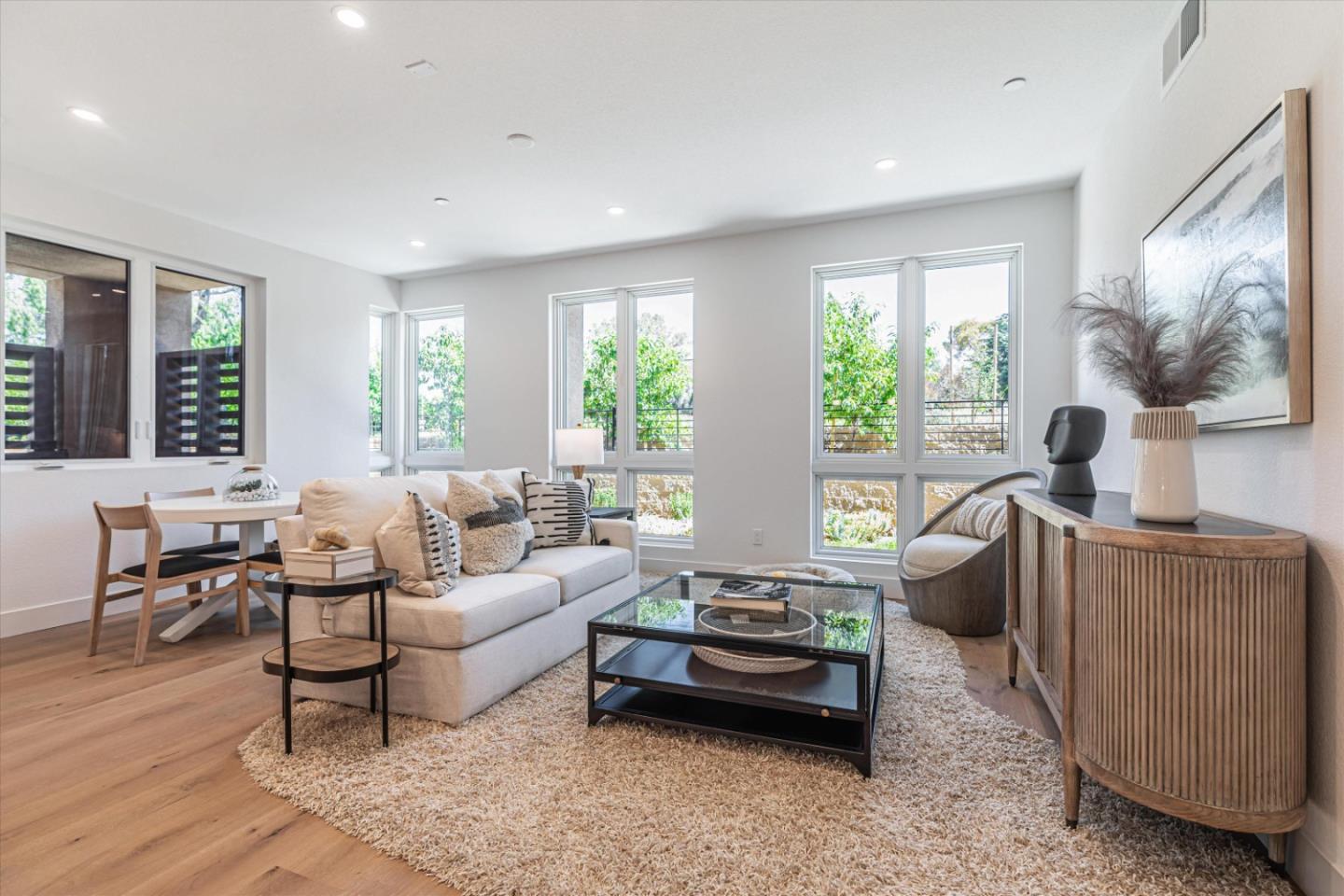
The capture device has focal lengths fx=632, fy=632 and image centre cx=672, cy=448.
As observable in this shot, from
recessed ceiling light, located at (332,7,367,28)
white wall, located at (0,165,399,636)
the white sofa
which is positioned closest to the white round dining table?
the white sofa

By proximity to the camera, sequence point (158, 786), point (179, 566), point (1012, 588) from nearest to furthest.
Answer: point (158, 786) < point (1012, 588) < point (179, 566)

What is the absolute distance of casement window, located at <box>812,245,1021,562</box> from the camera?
4301 millimetres

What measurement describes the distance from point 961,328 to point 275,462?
5.23m

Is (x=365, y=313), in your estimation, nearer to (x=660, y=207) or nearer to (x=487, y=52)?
(x=660, y=207)

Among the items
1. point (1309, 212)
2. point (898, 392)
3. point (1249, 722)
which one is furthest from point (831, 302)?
point (1249, 722)

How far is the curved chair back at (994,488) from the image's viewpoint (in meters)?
3.79

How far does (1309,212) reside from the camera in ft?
5.07

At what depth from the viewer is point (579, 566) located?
320 cm

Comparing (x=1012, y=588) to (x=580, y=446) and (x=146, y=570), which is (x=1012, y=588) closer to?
(x=580, y=446)

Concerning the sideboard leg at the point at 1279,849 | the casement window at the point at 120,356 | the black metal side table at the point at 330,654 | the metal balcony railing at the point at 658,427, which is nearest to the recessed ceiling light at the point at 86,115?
the casement window at the point at 120,356

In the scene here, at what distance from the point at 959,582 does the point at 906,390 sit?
5.05 ft

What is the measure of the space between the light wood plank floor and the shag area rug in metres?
0.10

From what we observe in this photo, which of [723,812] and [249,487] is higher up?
[249,487]

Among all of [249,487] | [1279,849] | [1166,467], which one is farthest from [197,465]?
[1279,849]
